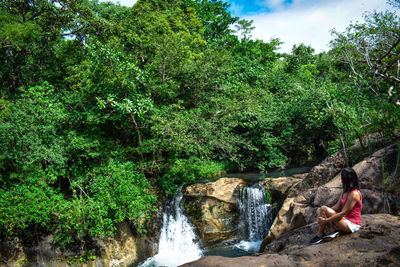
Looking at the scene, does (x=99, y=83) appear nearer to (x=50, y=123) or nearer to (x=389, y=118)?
(x=50, y=123)

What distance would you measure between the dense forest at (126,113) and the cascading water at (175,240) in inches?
29.7

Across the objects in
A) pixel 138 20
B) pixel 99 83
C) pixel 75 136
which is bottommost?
pixel 75 136

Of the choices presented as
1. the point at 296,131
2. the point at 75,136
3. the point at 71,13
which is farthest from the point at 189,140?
the point at 296,131

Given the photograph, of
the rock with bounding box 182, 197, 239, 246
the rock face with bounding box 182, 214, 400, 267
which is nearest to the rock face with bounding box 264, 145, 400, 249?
the rock face with bounding box 182, 214, 400, 267

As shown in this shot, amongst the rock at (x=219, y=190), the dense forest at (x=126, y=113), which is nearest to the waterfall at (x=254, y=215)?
the rock at (x=219, y=190)

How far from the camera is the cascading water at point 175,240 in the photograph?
8.41 metres

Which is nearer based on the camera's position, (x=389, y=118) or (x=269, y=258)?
(x=269, y=258)

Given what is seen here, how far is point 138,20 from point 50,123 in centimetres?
593

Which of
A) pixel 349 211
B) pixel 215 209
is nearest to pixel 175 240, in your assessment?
pixel 215 209

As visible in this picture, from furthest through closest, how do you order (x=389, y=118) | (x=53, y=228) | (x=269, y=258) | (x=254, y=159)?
(x=254, y=159) < (x=53, y=228) < (x=389, y=118) < (x=269, y=258)

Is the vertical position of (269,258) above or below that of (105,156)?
below

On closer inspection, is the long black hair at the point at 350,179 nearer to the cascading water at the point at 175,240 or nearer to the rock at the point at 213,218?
the rock at the point at 213,218

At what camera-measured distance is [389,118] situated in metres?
5.50

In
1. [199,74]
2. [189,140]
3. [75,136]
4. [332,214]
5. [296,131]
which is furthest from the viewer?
[296,131]
